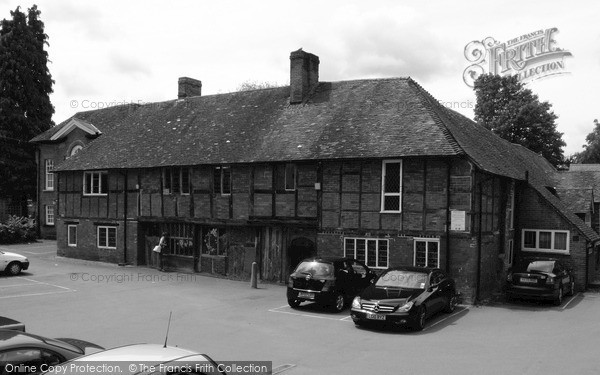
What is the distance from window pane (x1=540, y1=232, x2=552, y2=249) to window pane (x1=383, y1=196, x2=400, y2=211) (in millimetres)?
8472

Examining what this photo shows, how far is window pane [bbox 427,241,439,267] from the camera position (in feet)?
61.6

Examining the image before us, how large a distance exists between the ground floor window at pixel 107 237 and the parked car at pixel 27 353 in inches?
827

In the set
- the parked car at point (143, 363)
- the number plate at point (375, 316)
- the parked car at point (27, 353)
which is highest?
the parked car at point (143, 363)

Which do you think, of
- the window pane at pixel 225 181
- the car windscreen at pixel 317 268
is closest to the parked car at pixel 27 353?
the car windscreen at pixel 317 268

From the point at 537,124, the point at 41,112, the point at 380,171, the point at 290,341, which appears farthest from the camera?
the point at 537,124

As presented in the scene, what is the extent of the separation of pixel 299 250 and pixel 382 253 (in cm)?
374

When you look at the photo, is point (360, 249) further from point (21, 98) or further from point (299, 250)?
point (21, 98)

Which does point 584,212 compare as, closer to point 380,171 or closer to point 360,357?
point 380,171

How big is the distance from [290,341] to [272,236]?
391 inches

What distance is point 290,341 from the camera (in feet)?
41.5

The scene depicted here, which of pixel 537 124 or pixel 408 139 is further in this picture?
pixel 537 124

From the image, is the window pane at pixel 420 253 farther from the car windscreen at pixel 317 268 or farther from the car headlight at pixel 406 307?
the car headlight at pixel 406 307

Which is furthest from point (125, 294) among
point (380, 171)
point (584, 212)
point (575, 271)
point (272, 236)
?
point (584, 212)

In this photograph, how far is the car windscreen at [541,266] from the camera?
19.1 m
